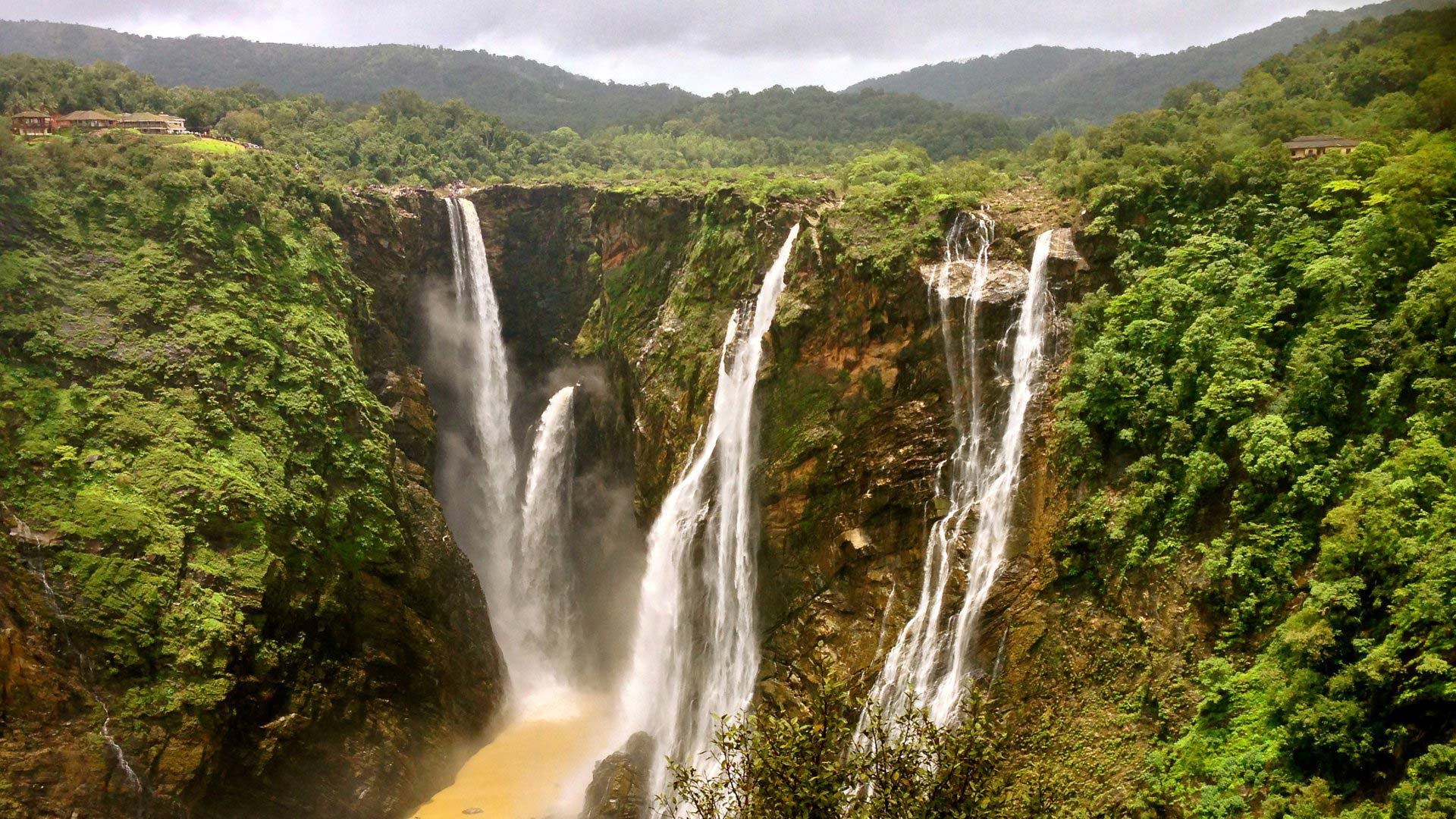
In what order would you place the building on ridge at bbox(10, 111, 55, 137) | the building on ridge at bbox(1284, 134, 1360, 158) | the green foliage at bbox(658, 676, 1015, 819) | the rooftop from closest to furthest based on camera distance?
the green foliage at bbox(658, 676, 1015, 819), the building on ridge at bbox(1284, 134, 1360, 158), the rooftop, the building on ridge at bbox(10, 111, 55, 137)

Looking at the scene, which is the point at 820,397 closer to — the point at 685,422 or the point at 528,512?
the point at 685,422

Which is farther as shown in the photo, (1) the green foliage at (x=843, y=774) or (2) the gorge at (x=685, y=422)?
(2) the gorge at (x=685, y=422)

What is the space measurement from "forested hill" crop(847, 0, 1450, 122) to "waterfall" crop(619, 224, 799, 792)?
2023 cm

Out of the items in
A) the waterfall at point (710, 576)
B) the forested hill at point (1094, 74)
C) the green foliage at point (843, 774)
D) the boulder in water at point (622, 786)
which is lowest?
the boulder in water at point (622, 786)

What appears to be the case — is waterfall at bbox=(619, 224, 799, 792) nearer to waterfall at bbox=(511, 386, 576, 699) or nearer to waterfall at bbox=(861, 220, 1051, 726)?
waterfall at bbox=(861, 220, 1051, 726)

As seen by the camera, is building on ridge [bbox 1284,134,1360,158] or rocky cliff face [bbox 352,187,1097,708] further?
rocky cliff face [bbox 352,187,1097,708]

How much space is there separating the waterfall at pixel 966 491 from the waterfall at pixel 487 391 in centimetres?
2128

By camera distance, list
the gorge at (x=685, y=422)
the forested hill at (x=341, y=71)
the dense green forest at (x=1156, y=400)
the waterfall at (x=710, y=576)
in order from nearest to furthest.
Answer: the dense green forest at (x=1156, y=400), the gorge at (x=685, y=422), the waterfall at (x=710, y=576), the forested hill at (x=341, y=71)

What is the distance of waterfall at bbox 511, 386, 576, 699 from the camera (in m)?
34.7

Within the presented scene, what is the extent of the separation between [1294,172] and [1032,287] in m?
5.49

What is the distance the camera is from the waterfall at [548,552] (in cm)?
3472

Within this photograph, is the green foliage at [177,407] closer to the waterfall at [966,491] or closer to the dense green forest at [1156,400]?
the dense green forest at [1156,400]

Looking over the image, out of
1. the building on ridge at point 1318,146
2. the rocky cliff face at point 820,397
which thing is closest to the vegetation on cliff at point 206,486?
the rocky cliff face at point 820,397

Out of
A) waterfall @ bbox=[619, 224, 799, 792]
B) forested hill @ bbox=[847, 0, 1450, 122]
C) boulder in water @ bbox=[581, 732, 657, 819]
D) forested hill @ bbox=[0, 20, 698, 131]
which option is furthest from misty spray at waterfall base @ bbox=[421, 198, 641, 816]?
forested hill @ bbox=[0, 20, 698, 131]
